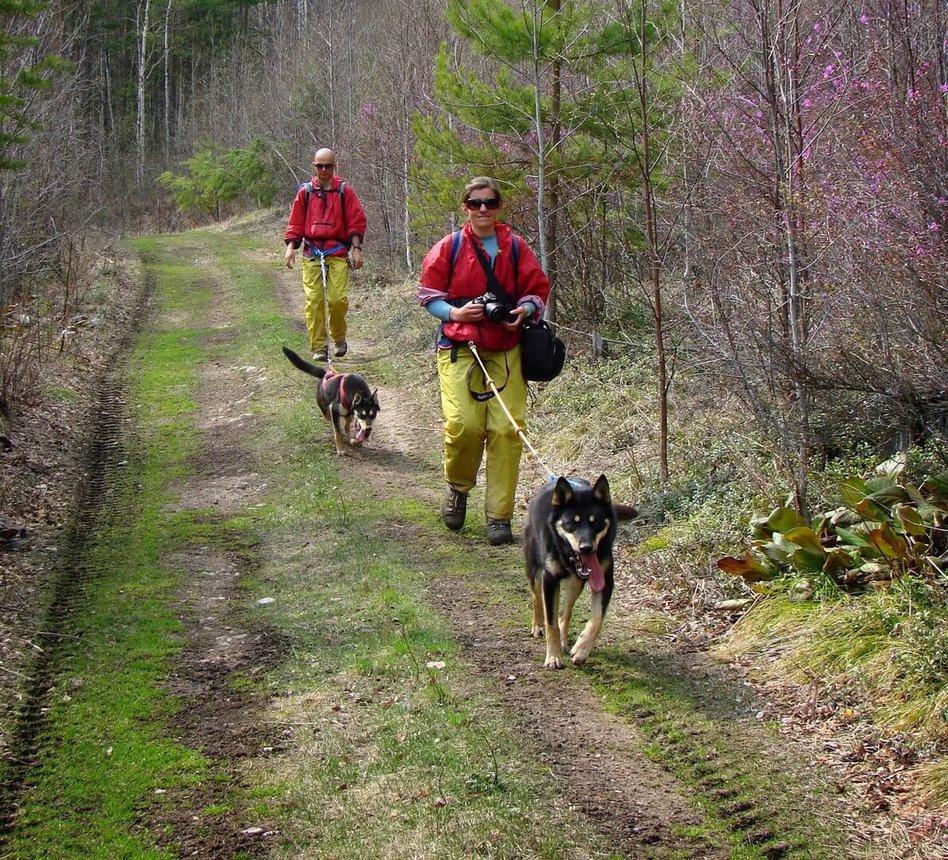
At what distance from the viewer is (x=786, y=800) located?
166 inches

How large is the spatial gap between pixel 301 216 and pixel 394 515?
5.43 m

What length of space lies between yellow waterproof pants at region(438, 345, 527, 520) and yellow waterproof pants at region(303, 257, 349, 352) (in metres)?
5.46

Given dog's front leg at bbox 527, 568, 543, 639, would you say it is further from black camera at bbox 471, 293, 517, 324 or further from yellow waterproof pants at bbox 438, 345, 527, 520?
black camera at bbox 471, 293, 517, 324

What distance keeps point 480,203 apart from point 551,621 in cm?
309

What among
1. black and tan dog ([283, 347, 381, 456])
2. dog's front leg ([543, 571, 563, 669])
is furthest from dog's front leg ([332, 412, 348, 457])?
dog's front leg ([543, 571, 563, 669])

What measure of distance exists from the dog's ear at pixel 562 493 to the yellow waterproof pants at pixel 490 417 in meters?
2.00

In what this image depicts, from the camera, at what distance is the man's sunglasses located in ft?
23.5

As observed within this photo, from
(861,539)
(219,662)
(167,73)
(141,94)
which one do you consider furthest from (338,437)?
(167,73)

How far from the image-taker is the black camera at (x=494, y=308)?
23.5 feet

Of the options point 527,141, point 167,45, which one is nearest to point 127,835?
point 527,141

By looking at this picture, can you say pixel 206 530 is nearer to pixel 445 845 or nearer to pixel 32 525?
pixel 32 525

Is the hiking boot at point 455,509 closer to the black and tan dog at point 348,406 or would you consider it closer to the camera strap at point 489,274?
the camera strap at point 489,274

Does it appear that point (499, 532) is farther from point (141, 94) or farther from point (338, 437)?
point (141, 94)

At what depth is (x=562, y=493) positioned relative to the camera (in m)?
5.36
